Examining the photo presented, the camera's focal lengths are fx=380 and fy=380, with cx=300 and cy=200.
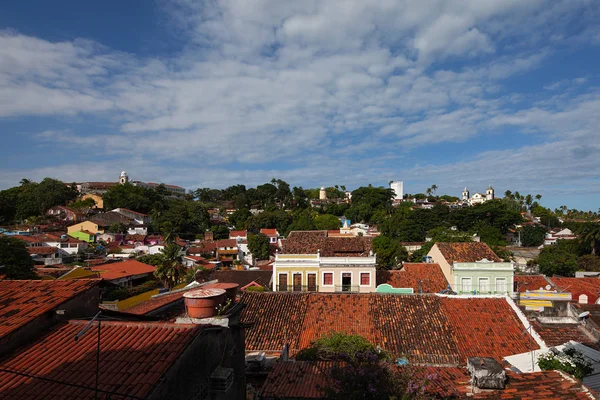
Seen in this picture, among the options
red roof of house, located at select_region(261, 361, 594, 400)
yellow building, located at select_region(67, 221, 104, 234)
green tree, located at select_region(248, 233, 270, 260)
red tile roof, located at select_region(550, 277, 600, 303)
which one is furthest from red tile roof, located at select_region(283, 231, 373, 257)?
yellow building, located at select_region(67, 221, 104, 234)

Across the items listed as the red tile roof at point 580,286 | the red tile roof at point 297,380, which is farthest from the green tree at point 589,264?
the red tile roof at point 297,380

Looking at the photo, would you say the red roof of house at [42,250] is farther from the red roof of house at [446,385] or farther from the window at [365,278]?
the red roof of house at [446,385]

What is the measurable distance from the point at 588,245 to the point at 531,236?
67.3 feet

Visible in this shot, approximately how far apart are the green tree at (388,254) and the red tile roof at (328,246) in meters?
18.8

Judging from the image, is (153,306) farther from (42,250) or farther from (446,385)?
(42,250)

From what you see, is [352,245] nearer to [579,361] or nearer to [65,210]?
[579,361]

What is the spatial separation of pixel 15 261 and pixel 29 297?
25.7 meters

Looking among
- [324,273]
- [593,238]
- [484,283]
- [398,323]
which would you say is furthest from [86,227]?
[593,238]

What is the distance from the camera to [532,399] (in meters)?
6.92

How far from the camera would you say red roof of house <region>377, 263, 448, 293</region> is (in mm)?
26516

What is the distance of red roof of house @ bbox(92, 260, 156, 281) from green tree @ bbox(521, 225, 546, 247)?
74.9 m

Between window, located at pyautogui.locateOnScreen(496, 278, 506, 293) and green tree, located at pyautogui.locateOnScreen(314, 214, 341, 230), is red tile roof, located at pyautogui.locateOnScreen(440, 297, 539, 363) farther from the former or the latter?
green tree, located at pyautogui.locateOnScreen(314, 214, 341, 230)

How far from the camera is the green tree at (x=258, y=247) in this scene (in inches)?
2447

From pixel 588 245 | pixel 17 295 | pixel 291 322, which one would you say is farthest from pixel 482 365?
pixel 588 245
